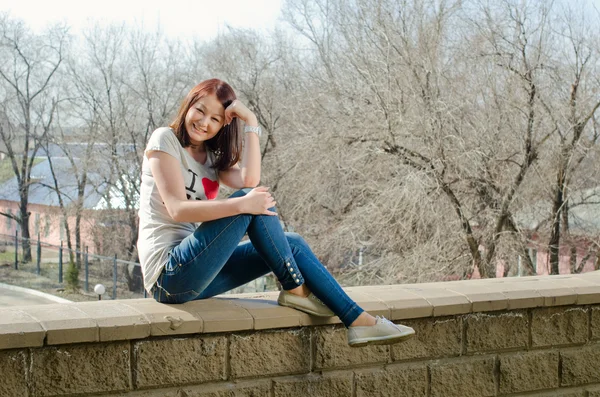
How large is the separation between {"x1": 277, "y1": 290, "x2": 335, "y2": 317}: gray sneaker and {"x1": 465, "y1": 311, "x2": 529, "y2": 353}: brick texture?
2.21 ft

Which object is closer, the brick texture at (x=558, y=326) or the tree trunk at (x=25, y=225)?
the brick texture at (x=558, y=326)

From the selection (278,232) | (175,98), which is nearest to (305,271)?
(278,232)

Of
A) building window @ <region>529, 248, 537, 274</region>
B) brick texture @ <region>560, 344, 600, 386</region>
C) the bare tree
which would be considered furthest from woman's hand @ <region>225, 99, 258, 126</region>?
the bare tree

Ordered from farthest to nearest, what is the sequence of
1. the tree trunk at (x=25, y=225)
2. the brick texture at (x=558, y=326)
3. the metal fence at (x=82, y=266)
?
the tree trunk at (x=25, y=225)
the metal fence at (x=82, y=266)
the brick texture at (x=558, y=326)

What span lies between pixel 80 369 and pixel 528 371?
1.90 m

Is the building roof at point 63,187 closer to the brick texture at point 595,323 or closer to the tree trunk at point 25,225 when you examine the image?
the tree trunk at point 25,225

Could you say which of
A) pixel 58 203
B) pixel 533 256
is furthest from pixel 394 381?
pixel 58 203

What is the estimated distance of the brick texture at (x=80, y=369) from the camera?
241 cm

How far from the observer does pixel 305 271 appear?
2.97 m

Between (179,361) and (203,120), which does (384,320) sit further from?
(203,120)

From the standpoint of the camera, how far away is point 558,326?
347cm

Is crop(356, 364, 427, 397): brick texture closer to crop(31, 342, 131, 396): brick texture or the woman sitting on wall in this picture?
the woman sitting on wall

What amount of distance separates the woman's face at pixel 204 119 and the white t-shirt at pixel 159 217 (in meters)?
0.09

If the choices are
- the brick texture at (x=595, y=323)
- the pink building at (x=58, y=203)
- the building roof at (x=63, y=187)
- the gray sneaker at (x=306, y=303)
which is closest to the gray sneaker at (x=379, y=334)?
the gray sneaker at (x=306, y=303)
